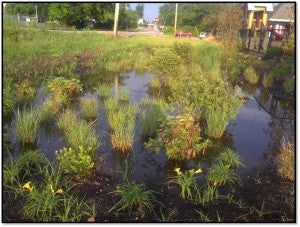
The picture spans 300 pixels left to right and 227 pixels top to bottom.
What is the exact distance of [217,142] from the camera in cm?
632

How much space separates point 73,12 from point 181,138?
28547mm

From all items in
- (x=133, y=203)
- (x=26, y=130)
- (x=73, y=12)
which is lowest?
(x=133, y=203)

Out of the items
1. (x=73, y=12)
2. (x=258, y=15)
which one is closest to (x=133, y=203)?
(x=73, y=12)

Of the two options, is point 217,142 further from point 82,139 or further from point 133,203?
point 133,203

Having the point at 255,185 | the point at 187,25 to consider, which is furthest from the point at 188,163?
the point at 187,25

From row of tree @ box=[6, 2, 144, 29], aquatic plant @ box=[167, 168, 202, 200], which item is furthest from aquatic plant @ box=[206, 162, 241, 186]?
row of tree @ box=[6, 2, 144, 29]

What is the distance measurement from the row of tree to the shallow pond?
67.9 ft

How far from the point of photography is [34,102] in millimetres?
8414

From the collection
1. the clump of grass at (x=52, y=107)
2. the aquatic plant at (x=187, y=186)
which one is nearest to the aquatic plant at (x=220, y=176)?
the aquatic plant at (x=187, y=186)

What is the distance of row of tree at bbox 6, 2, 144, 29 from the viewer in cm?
2980

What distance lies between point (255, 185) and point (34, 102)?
5862 mm

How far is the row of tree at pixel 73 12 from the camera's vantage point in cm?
2980

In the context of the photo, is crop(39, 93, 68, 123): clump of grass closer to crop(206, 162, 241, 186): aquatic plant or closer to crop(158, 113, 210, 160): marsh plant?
crop(158, 113, 210, 160): marsh plant

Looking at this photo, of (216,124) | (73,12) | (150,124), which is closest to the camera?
(216,124)
